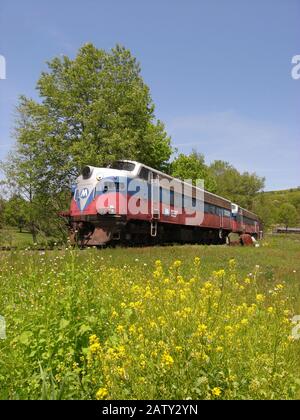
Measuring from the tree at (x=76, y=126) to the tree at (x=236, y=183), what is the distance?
44.1 metres

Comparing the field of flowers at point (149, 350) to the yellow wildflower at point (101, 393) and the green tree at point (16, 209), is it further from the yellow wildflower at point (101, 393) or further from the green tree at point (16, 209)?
the green tree at point (16, 209)

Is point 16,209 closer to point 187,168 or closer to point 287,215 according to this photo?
point 187,168

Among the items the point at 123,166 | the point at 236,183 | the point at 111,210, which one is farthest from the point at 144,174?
the point at 236,183

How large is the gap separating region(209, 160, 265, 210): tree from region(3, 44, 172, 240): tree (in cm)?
4407

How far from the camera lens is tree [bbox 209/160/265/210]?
7263 cm

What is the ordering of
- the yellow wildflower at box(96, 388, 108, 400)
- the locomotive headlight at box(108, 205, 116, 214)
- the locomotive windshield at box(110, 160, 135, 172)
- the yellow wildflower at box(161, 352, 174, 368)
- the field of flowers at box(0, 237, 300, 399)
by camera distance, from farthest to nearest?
the locomotive windshield at box(110, 160, 135, 172), the locomotive headlight at box(108, 205, 116, 214), the field of flowers at box(0, 237, 300, 399), the yellow wildflower at box(161, 352, 174, 368), the yellow wildflower at box(96, 388, 108, 400)

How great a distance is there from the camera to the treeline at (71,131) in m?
25.8

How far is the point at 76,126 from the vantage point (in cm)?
2677

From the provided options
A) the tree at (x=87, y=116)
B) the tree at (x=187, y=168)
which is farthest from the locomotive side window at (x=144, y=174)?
the tree at (x=187, y=168)

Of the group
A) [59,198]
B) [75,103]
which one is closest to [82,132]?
[75,103]

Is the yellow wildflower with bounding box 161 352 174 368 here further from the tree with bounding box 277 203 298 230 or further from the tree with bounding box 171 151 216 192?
the tree with bounding box 277 203 298 230

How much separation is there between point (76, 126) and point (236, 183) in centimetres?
5269

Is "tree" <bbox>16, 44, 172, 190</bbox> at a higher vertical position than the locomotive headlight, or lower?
higher

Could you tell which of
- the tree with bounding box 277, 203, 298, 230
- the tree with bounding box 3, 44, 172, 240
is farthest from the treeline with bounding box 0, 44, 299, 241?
the tree with bounding box 277, 203, 298, 230
